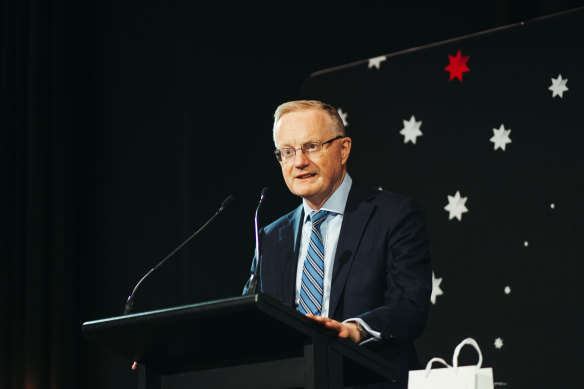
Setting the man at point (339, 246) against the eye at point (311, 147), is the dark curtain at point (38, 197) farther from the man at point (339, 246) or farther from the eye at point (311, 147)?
the eye at point (311, 147)

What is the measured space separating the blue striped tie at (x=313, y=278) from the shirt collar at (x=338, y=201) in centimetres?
13

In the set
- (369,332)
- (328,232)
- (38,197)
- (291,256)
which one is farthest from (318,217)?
(38,197)

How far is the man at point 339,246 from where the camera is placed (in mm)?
2465

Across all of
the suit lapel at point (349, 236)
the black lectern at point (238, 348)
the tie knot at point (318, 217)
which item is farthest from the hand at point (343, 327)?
the tie knot at point (318, 217)

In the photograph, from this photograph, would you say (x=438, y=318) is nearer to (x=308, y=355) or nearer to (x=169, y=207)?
(x=169, y=207)

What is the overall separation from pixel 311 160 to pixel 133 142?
7.26 feet

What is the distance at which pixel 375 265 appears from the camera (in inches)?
99.9

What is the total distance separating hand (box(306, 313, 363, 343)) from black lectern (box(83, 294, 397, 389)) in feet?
0.06

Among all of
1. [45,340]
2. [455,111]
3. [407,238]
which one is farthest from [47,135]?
[407,238]

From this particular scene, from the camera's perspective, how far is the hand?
179 cm

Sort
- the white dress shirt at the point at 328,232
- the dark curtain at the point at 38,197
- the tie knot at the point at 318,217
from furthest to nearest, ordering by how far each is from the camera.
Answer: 1. the dark curtain at the point at 38,197
2. the tie knot at the point at 318,217
3. the white dress shirt at the point at 328,232

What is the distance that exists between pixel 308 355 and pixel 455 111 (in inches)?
103

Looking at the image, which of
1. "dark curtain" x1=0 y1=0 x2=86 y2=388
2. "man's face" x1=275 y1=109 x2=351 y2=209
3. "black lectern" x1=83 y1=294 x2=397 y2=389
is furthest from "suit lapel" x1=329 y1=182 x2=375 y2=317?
"dark curtain" x1=0 y1=0 x2=86 y2=388

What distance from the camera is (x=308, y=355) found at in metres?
1.80
